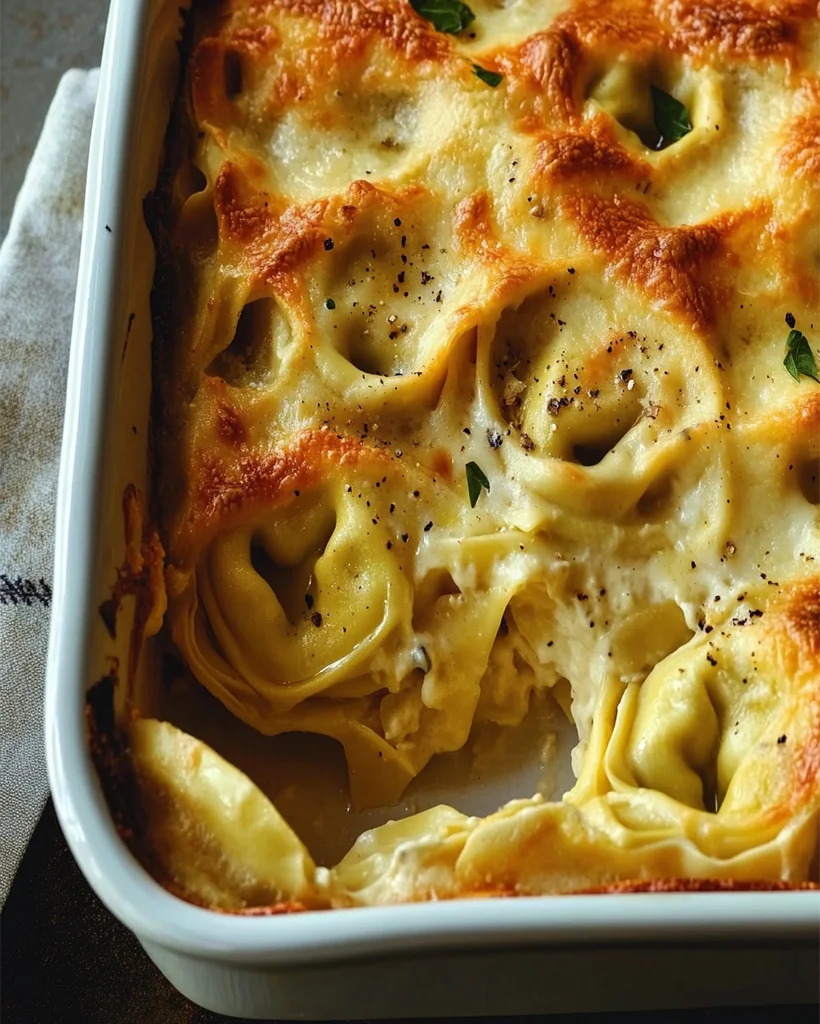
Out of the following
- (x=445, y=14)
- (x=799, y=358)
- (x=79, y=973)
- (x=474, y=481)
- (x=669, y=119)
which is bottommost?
(x=79, y=973)

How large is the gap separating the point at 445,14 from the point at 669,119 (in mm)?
373

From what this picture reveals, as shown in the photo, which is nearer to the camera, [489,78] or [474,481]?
[474,481]

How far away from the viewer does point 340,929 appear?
1135mm

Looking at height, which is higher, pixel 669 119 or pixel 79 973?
pixel 669 119

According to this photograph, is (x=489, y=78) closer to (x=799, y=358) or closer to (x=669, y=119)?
(x=669, y=119)

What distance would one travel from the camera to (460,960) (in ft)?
3.83

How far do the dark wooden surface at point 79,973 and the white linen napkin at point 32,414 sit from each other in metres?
0.06

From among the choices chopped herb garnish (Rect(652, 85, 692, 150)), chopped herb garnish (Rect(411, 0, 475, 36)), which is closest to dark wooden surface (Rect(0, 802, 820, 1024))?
chopped herb garnish (Rect(652, 85, 692, 150))

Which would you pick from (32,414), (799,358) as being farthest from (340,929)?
(32,414)

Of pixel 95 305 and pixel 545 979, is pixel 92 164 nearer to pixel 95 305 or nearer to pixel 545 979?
pixel 95 305

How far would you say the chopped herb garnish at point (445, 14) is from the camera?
1.83 m

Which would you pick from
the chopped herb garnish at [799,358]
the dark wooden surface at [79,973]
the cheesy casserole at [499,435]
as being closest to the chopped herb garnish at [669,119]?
the cheesy casserole at [499,435]

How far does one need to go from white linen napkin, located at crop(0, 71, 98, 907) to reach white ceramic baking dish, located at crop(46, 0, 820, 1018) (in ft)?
1.35

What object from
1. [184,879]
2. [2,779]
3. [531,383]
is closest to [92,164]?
[531,383]
